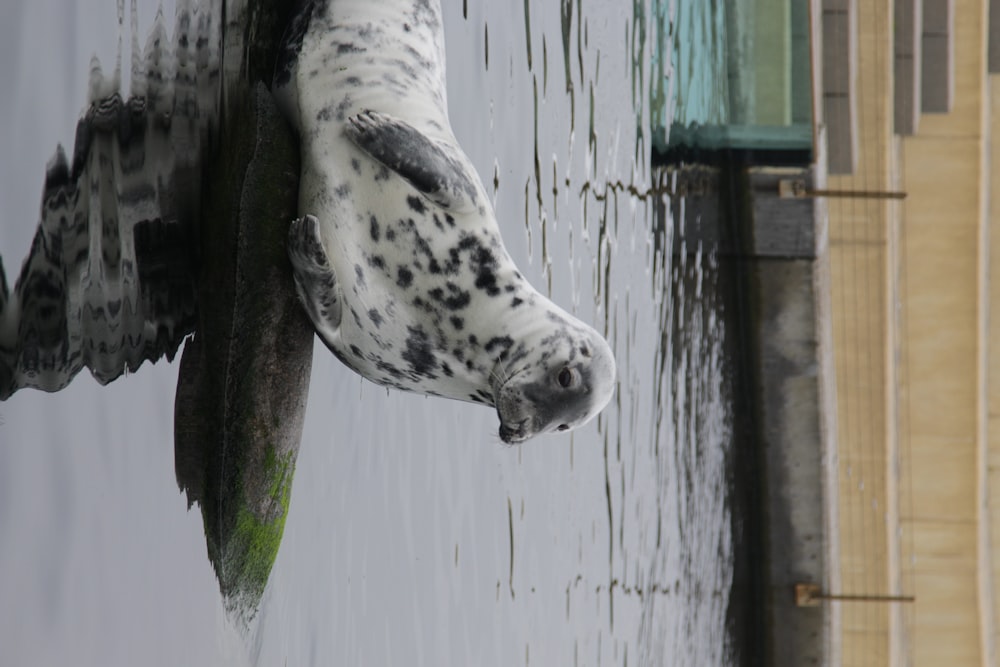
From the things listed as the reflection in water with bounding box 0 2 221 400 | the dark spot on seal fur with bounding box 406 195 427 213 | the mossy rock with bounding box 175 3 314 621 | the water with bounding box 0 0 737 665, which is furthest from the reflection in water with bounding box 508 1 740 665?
the reflection in water with bounding box 0 2 221 400

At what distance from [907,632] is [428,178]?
824 cm

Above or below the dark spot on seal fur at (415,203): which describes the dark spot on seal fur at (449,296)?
below

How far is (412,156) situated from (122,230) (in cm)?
67

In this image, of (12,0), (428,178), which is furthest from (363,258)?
(12,0)

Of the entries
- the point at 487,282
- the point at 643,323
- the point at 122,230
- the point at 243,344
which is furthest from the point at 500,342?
the point at 643,323

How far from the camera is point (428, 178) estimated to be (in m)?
2.70

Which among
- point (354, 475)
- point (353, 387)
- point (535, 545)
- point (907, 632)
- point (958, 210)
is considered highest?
point (958, 210)

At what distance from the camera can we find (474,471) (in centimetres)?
446

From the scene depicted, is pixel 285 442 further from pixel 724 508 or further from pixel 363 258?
pixel 724 508

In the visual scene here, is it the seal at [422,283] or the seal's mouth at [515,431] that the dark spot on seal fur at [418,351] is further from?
the seal's mouth at [515,431]

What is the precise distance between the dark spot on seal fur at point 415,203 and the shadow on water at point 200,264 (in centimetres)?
30

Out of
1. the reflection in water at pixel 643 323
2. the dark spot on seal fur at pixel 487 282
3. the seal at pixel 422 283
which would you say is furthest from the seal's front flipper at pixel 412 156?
the reflection in water at pixel 643 323

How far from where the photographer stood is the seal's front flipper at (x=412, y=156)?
8.84 ft

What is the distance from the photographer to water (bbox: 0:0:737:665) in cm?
210
